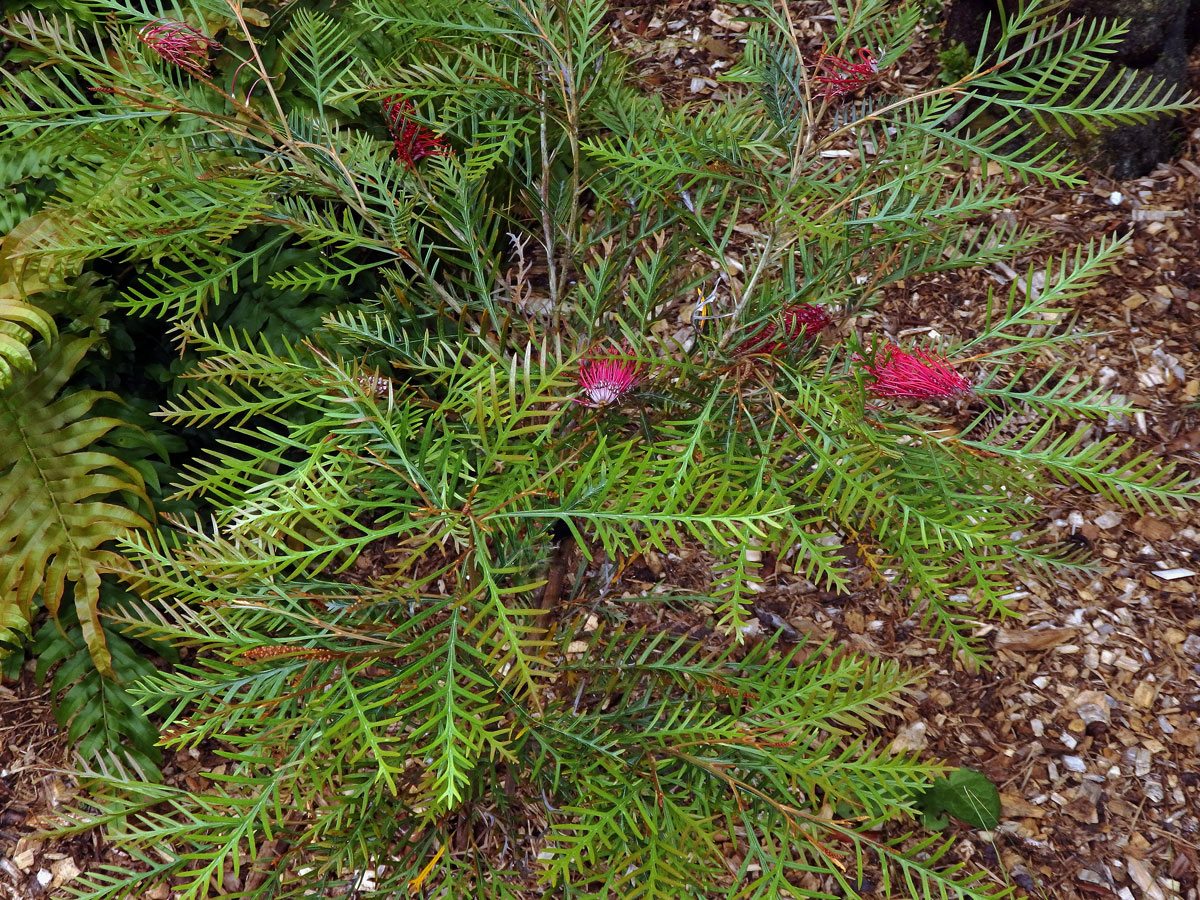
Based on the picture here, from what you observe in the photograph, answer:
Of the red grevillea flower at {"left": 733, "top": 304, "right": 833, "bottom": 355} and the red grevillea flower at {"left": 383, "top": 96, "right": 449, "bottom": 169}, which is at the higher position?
the red grevillea flower at {"left": 383, "top": 96, "right": 449, "bottom": 169}

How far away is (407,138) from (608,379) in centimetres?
58

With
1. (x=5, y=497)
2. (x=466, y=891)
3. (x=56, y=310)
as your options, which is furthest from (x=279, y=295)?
(x=466, y=891)

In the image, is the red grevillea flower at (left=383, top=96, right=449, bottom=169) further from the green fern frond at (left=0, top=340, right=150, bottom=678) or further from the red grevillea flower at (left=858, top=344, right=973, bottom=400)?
the green fern frond at (left=0, top=340, right=150, bottom=678)

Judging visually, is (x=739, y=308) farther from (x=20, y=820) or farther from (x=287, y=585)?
(x=20, y=820)

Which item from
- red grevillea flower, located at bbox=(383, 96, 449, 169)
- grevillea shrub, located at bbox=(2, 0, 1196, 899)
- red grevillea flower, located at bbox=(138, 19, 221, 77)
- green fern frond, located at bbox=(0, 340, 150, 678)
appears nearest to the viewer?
grevillea shrub, located at bbox=(2, 0, 1196, 899)

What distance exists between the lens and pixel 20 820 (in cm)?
193

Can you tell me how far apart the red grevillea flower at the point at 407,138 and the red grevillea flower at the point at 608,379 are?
48 centimetres

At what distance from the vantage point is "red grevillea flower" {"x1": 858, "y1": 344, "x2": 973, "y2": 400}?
1.08 meters

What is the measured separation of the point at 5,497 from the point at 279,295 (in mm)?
714

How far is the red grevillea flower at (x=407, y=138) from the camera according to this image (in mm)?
1354

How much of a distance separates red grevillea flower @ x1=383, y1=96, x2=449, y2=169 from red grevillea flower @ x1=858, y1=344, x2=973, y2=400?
0.75 metres

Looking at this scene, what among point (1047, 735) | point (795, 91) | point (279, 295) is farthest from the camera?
point (279, 295)

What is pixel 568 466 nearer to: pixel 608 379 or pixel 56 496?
pixel 608 379

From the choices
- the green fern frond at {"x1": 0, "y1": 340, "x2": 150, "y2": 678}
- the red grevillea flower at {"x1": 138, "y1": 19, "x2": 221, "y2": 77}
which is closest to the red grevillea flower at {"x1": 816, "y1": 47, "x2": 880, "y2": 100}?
the red grevillea flower at {"x1": 138, "y1": 19, "x2": 221, "y2": 77}
